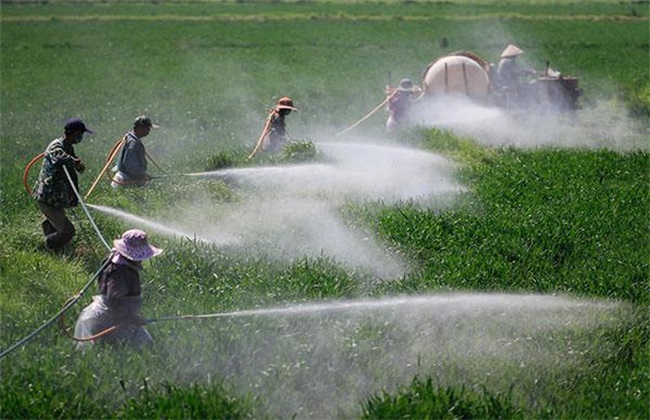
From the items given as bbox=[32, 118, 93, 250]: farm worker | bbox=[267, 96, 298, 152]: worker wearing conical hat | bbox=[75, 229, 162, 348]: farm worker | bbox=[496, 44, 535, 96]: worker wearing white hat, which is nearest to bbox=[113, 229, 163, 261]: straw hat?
bbox=[75, 229, 162, 348]: farm worker

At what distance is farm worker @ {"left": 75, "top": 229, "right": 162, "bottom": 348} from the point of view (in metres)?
7.90

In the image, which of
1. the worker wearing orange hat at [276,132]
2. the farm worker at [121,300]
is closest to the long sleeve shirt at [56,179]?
the farm worker at [121,300]

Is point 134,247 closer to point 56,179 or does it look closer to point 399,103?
point 56,179

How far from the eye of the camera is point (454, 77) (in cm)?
2122

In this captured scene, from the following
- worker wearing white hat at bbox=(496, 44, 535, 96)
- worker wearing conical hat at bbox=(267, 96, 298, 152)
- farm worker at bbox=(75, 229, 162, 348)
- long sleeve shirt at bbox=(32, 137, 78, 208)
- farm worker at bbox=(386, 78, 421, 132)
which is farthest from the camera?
worker wearing white hat at bbox=(496, 44, 535, 96)

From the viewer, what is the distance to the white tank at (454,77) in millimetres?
21172

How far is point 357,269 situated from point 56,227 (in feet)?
11.3

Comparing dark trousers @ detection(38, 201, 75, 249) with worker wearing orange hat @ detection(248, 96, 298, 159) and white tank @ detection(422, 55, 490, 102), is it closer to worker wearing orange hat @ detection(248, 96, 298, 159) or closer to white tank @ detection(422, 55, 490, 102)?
worker wearing orange hat @ detection(248, 96, 298, 159)

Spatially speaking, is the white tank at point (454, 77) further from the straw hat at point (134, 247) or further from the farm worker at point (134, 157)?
the straw hat at point (134, 247)

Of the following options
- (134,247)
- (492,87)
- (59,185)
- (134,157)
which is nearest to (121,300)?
(134,247)

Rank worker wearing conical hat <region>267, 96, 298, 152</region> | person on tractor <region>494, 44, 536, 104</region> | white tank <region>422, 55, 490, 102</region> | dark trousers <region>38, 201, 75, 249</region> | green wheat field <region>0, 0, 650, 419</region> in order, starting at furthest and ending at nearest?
person on tractor <region>494, 44, 536, 104</region>
white tank <region>422, 55, 490, 102</region>
worker wearing conical hat <region>267, 96, 298, 152</region>
dark trousers <region>38, 201, 75, 249</region>
green wheat field <region>0, 0, 650, 419</region>

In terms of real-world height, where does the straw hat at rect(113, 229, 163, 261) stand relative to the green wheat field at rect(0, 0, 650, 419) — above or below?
above

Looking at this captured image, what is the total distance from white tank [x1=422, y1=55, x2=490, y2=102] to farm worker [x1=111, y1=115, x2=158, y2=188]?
9867mm

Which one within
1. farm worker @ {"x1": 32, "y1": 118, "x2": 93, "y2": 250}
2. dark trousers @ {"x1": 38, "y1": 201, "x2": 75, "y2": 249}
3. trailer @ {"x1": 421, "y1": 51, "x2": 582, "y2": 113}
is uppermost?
farm worker @ {"x1": 32, "y1": 118, "x2": 93, "y2": 250}
